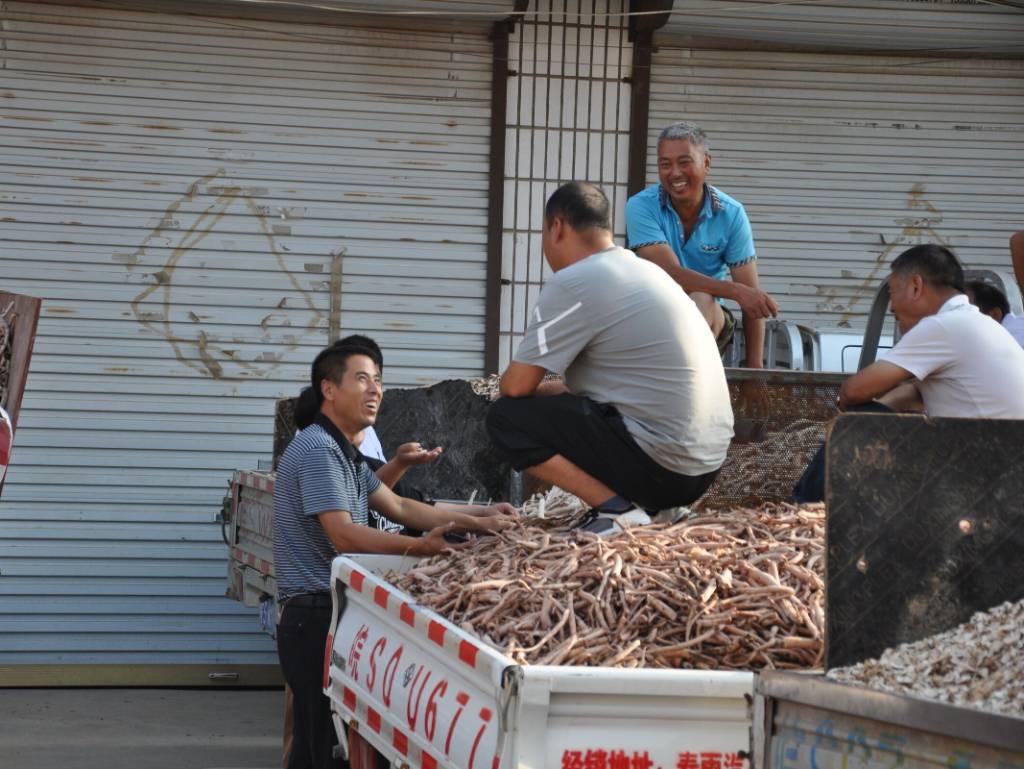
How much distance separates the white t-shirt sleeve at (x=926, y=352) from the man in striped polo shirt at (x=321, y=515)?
1.72 meters

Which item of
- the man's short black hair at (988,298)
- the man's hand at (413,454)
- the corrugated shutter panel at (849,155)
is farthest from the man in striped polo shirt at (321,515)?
the corrugated shutter panel at (849,155)

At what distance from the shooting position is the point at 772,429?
5.87 metres

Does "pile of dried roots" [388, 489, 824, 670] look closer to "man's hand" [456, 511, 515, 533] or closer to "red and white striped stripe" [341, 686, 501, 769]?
"man's hand" [456, 511, 515, 533]

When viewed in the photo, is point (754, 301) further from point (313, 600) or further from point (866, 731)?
point (866, 731)

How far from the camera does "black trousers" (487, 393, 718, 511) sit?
16.4 ft

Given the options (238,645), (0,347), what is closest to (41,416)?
(238,645)

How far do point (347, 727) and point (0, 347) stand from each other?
3289mm

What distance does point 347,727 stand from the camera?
484 cm

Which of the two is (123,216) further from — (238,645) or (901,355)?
(901,355)

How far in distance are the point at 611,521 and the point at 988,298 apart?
3393 millimetres

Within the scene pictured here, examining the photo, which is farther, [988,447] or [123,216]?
[123,216]

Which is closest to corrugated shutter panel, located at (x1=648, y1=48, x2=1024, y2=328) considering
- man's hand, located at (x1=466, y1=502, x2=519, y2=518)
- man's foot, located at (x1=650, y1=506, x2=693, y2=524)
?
man's hand, located at (x1=466, y1=502, x2=519, y2=518)

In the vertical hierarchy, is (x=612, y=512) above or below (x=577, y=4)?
below

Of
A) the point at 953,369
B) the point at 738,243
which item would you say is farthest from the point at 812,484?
the point at 738,243
